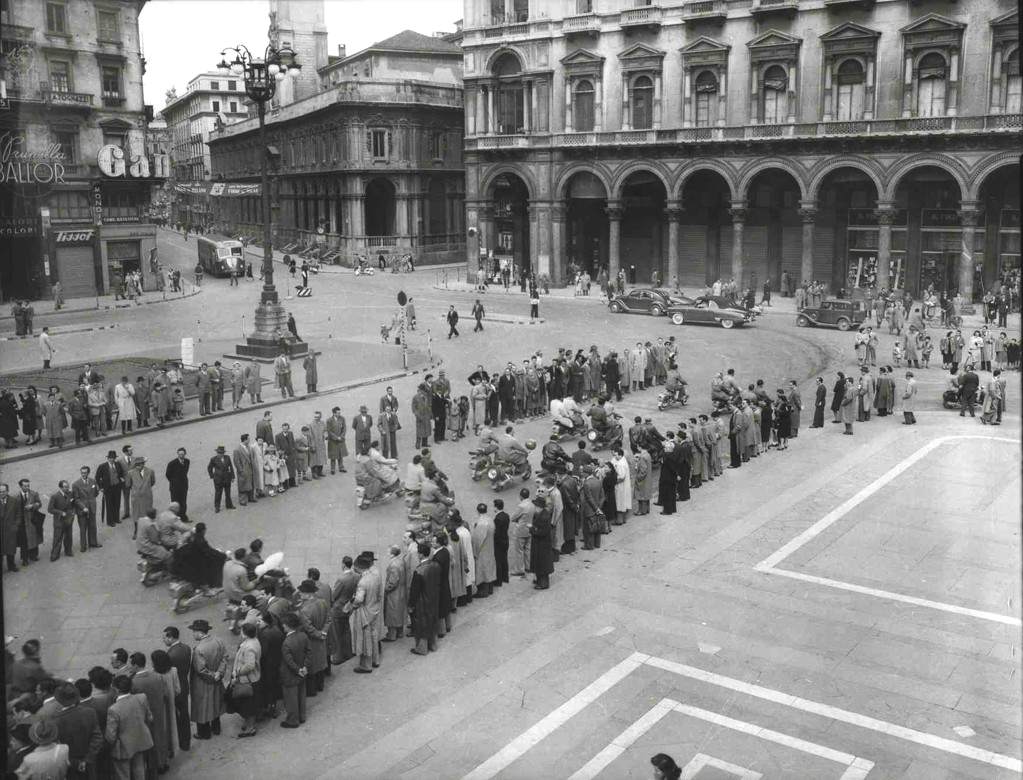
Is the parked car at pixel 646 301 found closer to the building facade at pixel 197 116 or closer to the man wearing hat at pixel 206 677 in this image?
the building facade at pixel 197 116

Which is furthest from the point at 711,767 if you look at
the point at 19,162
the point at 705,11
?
the point at 705,11

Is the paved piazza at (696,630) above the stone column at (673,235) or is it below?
below

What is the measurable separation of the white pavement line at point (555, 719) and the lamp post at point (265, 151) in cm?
1874

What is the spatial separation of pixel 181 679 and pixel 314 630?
5.13ft

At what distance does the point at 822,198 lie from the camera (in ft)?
159

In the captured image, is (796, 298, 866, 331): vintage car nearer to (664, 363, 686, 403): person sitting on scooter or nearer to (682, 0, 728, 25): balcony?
(664, 363, 686, 403): person sitting on scooter

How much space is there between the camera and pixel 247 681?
10781mm

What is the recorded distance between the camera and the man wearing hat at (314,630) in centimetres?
1141

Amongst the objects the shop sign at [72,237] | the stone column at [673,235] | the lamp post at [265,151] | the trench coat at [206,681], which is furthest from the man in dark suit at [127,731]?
the stone column at [673,235]

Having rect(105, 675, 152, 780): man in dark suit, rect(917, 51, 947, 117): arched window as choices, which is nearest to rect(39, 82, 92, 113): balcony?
rect(105, 675, 152, 780): man in dark suit

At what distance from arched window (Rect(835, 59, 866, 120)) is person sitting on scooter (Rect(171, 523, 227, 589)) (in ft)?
130

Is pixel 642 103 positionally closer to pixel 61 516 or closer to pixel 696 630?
pixel 61 516

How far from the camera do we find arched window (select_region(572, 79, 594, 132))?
5284 cm

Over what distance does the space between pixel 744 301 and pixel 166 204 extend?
5468cm
